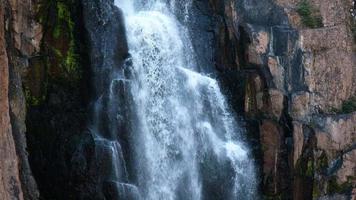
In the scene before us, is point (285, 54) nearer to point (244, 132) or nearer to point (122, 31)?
point (244, 132)

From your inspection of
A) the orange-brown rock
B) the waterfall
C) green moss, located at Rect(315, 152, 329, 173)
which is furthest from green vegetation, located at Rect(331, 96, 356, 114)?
the orange-brown rock

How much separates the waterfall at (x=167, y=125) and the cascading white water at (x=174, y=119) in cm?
2

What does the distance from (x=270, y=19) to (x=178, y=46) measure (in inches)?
106

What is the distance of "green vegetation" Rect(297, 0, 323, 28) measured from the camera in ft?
56.7

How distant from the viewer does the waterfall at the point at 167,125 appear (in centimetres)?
1549

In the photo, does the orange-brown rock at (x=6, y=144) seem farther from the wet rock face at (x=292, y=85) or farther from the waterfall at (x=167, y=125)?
the wet rock face at (x=292, y=85)

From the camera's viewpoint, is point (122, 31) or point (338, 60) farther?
point (338, 60)

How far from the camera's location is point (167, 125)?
16125mm

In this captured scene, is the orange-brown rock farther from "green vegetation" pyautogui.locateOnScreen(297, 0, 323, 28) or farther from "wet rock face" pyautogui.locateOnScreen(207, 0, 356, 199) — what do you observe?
"green vegetation" pyautogui.locateOnScreen(297, 0, 323, 28)

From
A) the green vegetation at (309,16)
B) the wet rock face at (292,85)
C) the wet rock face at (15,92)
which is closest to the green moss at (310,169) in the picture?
the wet rock face at (292,85)

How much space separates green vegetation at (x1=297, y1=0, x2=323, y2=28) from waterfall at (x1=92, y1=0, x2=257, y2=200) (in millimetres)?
3097

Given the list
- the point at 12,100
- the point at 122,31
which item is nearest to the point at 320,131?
the point at 122,31

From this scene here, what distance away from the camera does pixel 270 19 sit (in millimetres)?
17234

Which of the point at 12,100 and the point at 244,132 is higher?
the point at 12,100
